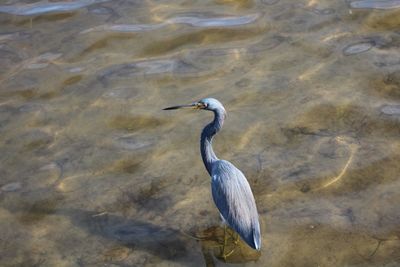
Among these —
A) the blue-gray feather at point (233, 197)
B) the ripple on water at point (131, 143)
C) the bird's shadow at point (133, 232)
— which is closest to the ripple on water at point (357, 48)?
the ripple on water at point (131, 143)

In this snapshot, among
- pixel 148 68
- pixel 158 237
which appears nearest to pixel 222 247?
pixel 158 237

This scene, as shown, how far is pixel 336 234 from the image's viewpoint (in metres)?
4.45

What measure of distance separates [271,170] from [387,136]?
3.85ft

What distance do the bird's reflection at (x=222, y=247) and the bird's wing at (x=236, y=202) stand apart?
277 mm

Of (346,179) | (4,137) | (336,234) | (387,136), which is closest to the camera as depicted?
(336,234)

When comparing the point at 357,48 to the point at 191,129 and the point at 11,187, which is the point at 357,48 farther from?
the point at 11,187

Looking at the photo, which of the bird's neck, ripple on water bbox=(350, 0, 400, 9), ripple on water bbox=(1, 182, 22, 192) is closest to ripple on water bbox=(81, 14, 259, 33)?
ripple on water bbox=(350, 0, 400, 9)

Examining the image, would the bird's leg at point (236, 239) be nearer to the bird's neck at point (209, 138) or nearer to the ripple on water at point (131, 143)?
the bird's neck at point (209, 138)

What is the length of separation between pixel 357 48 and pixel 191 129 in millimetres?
2316

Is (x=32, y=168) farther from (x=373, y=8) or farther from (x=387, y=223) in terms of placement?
(x=373, y=8)

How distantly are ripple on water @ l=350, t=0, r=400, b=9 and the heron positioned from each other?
3.85 metres

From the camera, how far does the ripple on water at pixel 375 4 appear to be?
291 inches

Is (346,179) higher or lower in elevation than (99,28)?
lower

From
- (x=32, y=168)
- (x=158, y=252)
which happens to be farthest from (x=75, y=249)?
(x=32, y=168)
